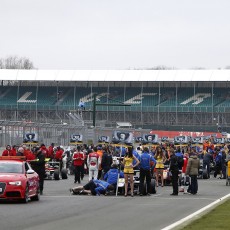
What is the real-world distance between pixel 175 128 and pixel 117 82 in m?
12.7

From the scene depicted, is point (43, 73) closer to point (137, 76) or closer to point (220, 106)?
point (137, 76)

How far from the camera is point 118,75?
10600 centimetres

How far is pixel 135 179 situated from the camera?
31.5 meters

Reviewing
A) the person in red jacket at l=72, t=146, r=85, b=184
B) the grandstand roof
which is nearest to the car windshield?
the person in red jacket at l=72, t=146, r=85, b=184

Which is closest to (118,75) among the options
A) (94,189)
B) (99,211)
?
(94,189)

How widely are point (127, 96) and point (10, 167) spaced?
3214 inches

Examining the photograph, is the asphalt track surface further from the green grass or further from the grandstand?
the grandstand

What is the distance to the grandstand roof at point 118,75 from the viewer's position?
338 ft

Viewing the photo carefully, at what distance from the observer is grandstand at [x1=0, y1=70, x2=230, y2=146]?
101 metres

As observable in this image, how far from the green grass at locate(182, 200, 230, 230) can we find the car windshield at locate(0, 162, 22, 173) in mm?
6316

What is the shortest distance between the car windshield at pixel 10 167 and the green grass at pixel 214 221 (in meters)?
6.32

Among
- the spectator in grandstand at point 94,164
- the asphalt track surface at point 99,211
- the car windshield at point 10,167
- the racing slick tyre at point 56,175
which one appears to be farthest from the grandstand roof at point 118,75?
the car windshield at point 10,167

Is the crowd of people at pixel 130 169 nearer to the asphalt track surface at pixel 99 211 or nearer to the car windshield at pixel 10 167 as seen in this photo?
the asphalt track surface at pixel 99 211

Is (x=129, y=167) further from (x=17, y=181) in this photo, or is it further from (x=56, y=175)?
(x=56, y=175)
